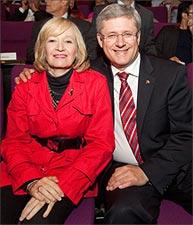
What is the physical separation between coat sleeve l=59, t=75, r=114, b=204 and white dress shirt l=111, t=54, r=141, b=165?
5 centimetres

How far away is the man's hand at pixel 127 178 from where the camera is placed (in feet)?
4.97

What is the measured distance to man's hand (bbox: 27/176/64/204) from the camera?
1447mm

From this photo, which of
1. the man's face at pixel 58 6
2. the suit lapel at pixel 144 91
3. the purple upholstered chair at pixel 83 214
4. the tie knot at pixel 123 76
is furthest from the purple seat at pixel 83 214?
the man's face at pixel 58 6

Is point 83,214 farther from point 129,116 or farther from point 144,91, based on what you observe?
point 144,91

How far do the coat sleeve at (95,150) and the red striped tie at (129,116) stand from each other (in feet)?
0.19

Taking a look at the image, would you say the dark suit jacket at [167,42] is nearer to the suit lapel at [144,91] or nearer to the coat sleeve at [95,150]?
the suit lapel at [144,91]

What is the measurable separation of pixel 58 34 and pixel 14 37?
2.40 meters

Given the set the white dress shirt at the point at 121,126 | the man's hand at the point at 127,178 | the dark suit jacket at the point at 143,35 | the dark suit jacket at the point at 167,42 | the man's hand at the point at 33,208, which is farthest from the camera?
the dark suit jacket at the point at 167,42

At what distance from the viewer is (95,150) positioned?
1554mm

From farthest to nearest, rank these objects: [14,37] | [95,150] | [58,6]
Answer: [14,37]
[58,6]
[95,150]

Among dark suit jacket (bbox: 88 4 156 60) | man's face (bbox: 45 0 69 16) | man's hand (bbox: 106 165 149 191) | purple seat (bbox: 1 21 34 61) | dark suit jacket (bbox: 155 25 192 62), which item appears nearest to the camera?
man's hand (bbox: 106 165 149 191)

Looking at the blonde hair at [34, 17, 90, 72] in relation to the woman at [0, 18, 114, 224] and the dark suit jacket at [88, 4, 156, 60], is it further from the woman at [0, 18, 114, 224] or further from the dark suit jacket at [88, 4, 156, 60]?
the dark suit jacket at [88, 4, 156, 60]

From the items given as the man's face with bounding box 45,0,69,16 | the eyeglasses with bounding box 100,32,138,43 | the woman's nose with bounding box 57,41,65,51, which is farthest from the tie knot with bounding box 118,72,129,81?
the man's face with bounding box 45,0,69,16

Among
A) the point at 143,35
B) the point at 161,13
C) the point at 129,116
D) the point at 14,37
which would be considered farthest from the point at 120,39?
the point at 161,13
